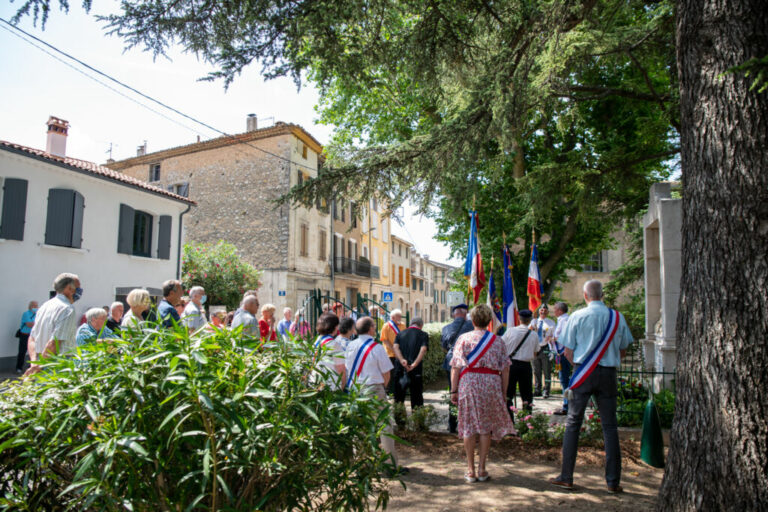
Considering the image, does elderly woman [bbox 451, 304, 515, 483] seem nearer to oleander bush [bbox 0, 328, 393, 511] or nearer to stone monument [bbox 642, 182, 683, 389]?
oleander bush [bbox 0, 328, 393, 511]

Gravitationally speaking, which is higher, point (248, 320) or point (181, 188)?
point (181, 188)

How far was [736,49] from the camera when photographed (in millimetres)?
3240

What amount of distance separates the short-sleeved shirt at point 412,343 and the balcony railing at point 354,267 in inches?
974

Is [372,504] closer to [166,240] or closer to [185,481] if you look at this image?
[185,481]

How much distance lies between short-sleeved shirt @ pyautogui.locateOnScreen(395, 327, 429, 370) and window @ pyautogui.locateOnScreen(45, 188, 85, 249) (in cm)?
1239

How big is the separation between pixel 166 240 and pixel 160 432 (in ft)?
60.5

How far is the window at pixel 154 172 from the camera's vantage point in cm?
3038

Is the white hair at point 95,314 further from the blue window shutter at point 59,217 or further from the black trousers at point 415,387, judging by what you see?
the blue window shutter at point 59,217

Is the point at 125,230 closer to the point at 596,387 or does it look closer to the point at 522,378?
the point at 522,378

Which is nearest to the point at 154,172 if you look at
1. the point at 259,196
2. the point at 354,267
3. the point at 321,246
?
the point at 259,196

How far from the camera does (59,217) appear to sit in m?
14.8

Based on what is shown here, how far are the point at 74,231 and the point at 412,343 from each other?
42.1 ft

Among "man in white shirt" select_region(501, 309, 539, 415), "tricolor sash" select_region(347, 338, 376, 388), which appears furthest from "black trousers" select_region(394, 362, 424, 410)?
"tricolor sash" select_region(347, 338, 376, 388)

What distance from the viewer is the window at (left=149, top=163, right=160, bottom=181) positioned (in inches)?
1196
